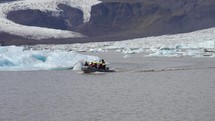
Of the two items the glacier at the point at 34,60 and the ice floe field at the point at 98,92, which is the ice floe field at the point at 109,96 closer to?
the ice floe field at the point at 98,92

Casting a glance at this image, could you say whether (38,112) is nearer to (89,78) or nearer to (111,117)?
(111,117)

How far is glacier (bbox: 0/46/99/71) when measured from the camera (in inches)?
2234

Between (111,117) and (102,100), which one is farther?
(102,100)

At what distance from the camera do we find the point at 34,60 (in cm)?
6053

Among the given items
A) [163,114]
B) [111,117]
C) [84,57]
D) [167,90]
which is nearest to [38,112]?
[111,117]

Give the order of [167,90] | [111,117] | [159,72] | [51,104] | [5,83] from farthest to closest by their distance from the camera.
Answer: [159,72], [5,83], [167,90], [51,104], [111,117]

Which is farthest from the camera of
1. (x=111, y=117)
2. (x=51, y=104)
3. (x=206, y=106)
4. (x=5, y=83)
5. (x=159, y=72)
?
(x=159, y=72)

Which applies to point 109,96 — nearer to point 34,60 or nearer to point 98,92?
point 98,92

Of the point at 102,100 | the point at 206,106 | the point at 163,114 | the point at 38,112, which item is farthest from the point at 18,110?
the point at 206,106

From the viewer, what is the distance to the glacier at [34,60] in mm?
56750

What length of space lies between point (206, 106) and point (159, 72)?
74.8 ft

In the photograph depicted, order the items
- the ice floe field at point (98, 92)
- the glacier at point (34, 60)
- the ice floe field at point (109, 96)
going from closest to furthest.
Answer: the ice floe field at point (109, 96), the ice floe field at point (98, 92), the glacier at point (34, 60)

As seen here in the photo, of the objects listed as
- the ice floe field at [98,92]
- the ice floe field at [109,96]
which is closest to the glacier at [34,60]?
the ice floe field at [98,92]

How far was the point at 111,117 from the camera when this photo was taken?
28.0 meters
